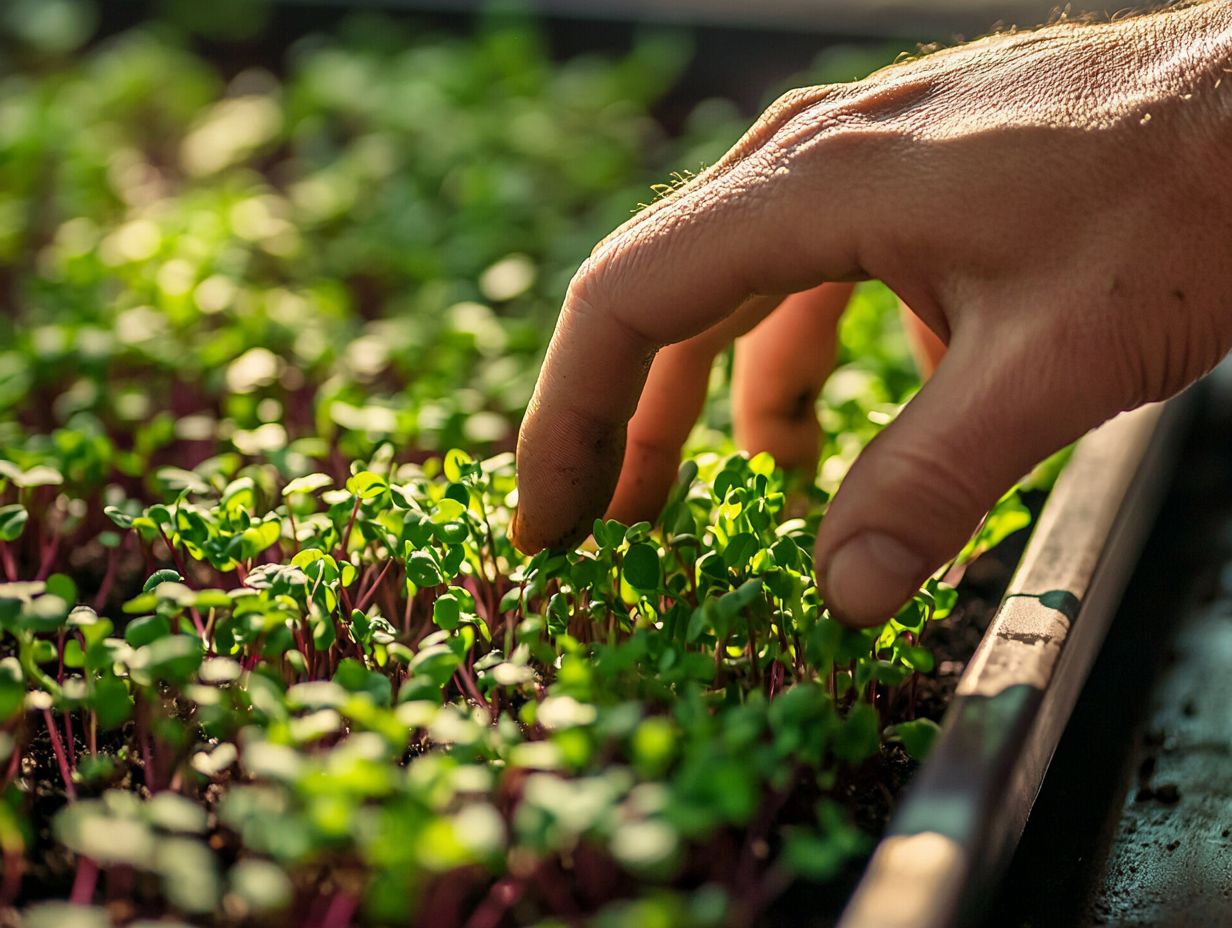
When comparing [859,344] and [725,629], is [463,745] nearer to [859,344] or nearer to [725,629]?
[725,629]

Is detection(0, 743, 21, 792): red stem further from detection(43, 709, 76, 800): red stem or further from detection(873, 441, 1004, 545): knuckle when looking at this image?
detection(873, 441, 1004, 545): knuckle

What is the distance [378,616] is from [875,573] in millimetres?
415

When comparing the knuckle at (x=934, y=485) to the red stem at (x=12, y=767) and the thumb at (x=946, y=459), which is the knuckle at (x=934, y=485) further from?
the red stem at (x=12, y=767)

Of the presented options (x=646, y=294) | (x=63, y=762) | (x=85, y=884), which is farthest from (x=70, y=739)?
(x=646, y=294)

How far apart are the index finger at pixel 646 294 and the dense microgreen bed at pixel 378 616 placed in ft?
0.18

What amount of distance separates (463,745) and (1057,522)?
0.58 m

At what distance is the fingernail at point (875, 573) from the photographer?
2.49 ft

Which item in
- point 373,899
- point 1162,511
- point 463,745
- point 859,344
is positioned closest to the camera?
point 373,899

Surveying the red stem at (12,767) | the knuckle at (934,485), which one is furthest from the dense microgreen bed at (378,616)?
the knuckle at (934,485)

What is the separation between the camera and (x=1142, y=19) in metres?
0.93

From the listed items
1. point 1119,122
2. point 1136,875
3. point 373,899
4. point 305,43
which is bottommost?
point 1136,875

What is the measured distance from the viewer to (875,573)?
0.76 m

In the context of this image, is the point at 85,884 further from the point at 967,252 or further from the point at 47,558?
the point at 967,252

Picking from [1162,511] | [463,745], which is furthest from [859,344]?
[463,745]
